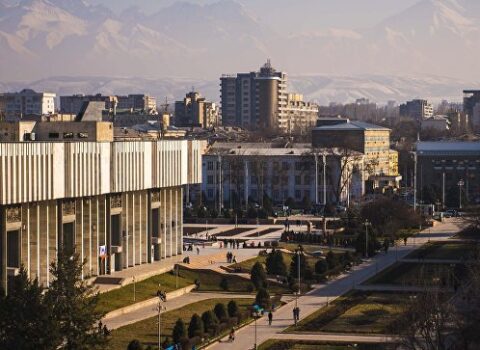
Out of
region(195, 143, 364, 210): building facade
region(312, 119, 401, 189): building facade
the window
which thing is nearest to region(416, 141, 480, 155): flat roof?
region(312, 119, 401, 189): building facade

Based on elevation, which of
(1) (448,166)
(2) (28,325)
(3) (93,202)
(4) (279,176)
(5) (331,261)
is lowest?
(5) (331,261)

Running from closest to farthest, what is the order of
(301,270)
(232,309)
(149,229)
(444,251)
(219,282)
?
(232,309), (219,282), (301,270), (149,229), (444,251)

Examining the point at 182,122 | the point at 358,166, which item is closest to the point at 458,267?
the point at 358,166

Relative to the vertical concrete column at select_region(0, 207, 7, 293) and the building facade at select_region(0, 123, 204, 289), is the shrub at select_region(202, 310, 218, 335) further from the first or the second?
the vertical concrete column at select_region(0, 207, 7, 293)

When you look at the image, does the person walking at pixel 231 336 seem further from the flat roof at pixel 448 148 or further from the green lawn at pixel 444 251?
the flat roof at pixel 448 148

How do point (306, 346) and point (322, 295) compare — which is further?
point (322, 295)

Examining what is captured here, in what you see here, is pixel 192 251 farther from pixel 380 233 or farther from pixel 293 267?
pixel 380 233

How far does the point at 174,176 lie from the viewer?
6638 centimetres

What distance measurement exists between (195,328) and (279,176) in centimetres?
6755

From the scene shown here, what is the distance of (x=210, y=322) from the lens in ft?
156

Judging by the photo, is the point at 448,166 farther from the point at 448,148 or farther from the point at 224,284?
the point at 224,284

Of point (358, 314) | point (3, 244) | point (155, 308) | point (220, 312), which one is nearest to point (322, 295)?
point (358, 314)

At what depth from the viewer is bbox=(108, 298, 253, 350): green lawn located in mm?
45250

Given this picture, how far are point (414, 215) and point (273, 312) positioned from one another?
3702 cm
